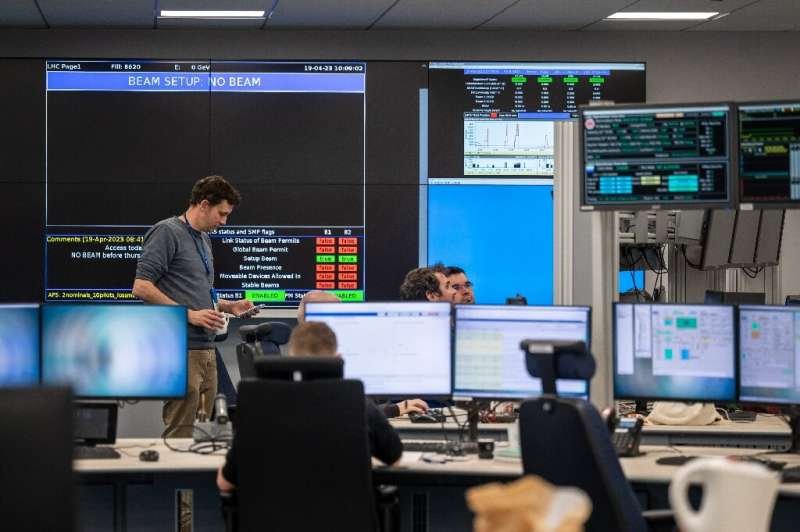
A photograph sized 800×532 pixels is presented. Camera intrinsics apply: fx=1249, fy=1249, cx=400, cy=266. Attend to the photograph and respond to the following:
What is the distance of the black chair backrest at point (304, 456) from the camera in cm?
346

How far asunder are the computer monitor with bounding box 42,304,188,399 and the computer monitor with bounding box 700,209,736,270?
2433 millimetres

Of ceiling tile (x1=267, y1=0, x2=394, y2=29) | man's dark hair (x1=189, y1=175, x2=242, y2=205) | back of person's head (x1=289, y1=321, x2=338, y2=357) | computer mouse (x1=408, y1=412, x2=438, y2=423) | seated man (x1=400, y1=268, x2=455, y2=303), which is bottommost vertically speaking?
computer mouse (x1=408, y1=412, x2=438, y2=423)

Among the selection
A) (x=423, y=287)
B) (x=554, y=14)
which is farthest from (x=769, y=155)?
(x=554, y=14)

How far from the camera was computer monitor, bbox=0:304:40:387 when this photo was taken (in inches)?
165

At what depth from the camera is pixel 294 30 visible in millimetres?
7191

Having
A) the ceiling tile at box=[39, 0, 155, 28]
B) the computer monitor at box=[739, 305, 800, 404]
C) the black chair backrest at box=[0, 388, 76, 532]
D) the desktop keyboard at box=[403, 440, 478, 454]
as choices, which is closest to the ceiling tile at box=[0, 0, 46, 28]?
the ceiling tile at box=[39, 0, 155, 28]

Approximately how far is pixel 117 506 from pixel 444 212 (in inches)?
138

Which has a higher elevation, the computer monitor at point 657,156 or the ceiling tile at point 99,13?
the ceiling tile at point 99,13

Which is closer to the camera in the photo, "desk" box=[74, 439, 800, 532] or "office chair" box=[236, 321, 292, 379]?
"desk" box=[74, 439, 800, 532]

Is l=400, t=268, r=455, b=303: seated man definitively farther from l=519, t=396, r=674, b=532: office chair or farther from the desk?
l=519, t=396, r=674, b=532: office chair

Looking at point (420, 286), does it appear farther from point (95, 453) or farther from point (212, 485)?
point (95, 453)

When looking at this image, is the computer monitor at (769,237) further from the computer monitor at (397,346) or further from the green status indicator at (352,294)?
the green status indicator at (352,294)

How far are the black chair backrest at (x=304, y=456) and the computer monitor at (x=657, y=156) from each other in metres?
1.36

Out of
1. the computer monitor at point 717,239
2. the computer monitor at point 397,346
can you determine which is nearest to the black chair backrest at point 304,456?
the computer monitor at point 397,346
